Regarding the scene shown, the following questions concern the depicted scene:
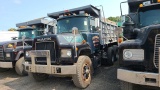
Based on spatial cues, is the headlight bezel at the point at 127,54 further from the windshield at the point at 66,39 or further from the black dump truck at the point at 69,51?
the windshield at the point at 66,39

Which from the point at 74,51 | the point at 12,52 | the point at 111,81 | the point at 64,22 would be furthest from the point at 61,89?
the point at 12,52

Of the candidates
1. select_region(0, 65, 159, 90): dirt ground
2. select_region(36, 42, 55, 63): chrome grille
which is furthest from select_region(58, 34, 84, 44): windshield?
select_region(0, 65, 159, 90): dirt ground

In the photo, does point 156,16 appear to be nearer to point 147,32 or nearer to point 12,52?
point 147,32

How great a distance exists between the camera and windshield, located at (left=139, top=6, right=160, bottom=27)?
5.30 m

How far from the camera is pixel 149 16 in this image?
17.9ft

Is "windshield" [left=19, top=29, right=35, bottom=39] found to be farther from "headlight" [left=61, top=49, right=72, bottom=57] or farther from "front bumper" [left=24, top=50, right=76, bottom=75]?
"headlight" [left=61, top=49, right=72, bottom=57]

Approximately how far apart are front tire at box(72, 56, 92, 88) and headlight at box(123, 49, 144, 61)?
1.77m

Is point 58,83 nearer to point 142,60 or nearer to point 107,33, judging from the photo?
point 142,60

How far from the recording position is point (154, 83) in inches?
131

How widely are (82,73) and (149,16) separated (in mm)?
2596

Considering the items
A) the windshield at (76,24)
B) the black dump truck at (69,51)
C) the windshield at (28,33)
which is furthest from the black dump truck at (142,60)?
the windshield at (28,33)

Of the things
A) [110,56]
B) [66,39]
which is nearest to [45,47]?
[66,39]

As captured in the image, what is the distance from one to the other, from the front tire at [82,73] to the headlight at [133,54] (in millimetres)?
1766

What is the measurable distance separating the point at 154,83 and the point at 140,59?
54 centimetres
